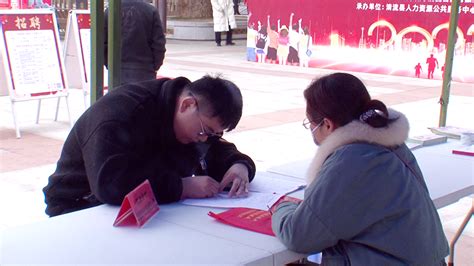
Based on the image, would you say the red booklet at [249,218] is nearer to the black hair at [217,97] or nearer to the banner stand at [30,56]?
the black hair at [217,97]

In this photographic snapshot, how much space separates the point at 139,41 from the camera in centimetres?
618

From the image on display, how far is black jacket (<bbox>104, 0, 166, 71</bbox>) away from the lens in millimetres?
6137

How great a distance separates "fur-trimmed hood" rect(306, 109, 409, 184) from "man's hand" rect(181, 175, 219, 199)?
56 centimetres

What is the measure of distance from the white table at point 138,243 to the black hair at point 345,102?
17.8 inches

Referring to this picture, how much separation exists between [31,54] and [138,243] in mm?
5416

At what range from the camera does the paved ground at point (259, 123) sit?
16.8ft

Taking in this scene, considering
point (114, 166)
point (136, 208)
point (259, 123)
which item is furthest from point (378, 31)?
point (136, 208)

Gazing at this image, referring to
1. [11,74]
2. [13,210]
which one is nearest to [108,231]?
[13,210]

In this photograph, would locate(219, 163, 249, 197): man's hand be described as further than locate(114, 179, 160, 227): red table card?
Yes

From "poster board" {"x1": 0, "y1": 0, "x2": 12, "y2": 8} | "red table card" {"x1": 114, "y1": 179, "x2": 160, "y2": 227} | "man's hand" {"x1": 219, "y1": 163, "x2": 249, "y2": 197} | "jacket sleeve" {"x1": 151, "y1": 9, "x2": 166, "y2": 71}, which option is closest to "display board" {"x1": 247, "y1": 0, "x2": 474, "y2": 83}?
"poster board" {"x1": 0, "y1": 0, "x2": 12, "y2": 8}

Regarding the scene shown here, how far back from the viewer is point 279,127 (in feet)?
25.5

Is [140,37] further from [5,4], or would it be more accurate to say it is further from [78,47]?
[5,4]

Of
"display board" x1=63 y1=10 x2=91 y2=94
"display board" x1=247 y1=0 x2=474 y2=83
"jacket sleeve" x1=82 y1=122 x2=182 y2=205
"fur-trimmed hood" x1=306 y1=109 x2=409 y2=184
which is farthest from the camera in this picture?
"display board" x1=247 y1=0 x2=474 y2=83

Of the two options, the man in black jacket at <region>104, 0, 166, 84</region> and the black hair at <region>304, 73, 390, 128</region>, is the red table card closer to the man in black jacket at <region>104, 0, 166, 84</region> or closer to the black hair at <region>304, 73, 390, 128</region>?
the black hair at <region>304, 73, 390, 128</region>
